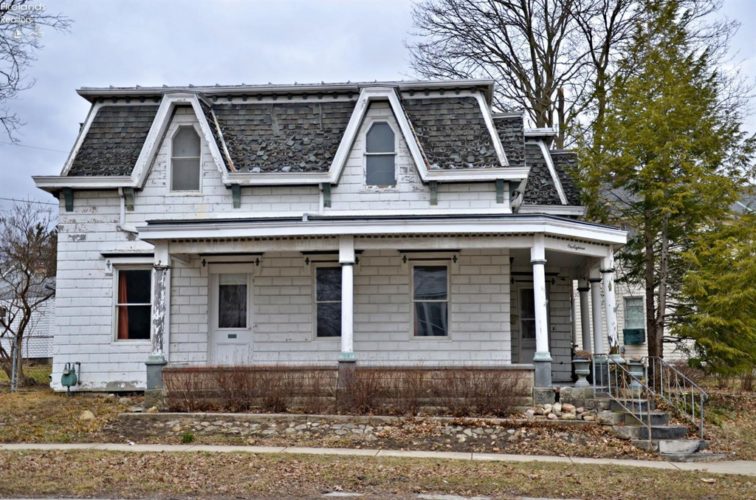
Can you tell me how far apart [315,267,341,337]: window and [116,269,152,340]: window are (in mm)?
3965

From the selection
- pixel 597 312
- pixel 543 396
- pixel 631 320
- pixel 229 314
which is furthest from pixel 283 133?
pixel 631 320

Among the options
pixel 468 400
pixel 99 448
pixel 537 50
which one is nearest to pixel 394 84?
pixel 468 400

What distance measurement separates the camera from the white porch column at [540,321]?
15391mm

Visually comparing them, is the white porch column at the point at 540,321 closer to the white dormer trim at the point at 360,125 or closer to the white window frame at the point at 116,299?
the white dormer trim at the point at 360,125

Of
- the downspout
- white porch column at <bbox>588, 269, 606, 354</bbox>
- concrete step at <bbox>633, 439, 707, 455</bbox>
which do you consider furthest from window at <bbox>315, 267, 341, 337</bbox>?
concrete step at <bbox>633, 439, 707, 455</bbox>

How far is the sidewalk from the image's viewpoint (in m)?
12.2

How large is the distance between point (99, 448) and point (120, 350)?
6215 millimetres

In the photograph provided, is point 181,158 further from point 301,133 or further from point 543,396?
point 543,396

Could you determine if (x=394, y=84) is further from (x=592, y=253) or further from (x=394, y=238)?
(x=592, y=253)

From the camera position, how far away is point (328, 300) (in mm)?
18859

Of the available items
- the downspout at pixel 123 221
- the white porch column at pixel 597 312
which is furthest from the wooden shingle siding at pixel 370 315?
the white porch column at pixel 597 312

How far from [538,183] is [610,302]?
5.16 meters

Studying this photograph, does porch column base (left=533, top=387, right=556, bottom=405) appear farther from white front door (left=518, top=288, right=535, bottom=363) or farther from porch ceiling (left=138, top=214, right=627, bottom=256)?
white front door (left=518, top=288, right=535, bottom=363)

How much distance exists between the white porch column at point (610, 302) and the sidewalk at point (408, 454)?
4.01 m
